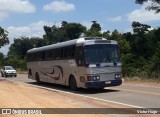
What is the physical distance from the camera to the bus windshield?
2127 cm

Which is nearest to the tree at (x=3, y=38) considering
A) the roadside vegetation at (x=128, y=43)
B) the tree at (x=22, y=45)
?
the roadside vegetation at (x=128, y=43)

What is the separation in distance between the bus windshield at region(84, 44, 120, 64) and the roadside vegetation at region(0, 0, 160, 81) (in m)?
10.1

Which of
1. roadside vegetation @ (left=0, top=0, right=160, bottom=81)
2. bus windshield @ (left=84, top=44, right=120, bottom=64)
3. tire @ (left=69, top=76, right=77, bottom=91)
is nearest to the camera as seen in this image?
bus windshield @ (left=84, top=44, right=120, bottom=64)

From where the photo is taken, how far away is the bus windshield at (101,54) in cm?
2127

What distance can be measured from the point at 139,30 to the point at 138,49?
986 centimetres

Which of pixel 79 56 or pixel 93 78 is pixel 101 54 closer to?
pixel 79 56

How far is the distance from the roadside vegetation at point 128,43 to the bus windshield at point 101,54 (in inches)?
396

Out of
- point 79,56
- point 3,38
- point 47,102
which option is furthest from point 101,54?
point 3,38

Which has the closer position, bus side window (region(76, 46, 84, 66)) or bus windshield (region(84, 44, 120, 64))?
bus windshield (region(84, 44, 120, 64))

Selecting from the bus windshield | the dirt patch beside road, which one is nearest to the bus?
the bus windshield

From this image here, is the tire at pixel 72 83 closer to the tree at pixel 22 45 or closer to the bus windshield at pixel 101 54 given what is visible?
the bus windshield at pixel 101 54

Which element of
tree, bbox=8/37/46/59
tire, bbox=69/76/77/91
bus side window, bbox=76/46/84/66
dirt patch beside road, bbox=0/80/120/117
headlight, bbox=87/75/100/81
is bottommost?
dirt patch beside road, bbox=0/80/120/117

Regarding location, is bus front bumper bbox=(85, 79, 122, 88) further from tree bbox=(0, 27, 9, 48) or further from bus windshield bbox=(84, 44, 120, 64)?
tree bbox=(0, 27, 9, 48)

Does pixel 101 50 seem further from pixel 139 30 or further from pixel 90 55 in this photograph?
pixel 139 30
